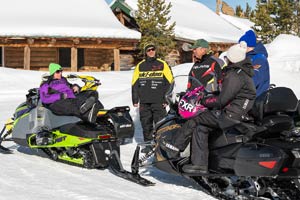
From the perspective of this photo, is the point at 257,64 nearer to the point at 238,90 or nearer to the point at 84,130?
the point at 238,90

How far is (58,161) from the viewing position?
22.8 feet

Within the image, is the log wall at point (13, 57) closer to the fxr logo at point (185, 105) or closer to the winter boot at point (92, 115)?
the winter boot at point (92, 115)

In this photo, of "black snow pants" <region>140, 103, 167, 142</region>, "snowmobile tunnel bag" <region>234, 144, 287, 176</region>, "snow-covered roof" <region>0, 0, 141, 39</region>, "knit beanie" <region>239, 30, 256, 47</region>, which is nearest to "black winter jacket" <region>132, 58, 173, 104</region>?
"black snow pants" <region>140, 103, 167, 142</region>

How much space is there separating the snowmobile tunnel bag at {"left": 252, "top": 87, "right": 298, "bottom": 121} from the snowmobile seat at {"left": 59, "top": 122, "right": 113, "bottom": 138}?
250 centimetres

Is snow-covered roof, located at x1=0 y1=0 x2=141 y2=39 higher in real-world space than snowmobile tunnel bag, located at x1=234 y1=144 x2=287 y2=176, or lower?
higher

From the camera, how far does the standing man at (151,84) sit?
791 cm

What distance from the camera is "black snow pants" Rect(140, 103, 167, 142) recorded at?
26.3 ft

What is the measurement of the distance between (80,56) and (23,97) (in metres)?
11.4

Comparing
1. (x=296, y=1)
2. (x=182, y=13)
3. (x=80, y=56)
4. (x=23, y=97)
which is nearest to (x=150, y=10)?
(x=80, y=56)

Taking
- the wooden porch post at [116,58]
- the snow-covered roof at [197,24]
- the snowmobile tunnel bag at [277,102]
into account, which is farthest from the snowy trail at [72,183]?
the snow-covered roof at [197,24]

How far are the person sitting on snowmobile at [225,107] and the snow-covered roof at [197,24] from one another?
25094mm

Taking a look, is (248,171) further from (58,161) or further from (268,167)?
(58,161)

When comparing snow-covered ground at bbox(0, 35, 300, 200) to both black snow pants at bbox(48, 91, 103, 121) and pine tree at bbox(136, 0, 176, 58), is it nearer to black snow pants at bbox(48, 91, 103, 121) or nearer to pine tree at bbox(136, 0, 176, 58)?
black snow pants at bbox(48, 91, 103, 121)

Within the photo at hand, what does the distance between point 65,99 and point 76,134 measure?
629mm
